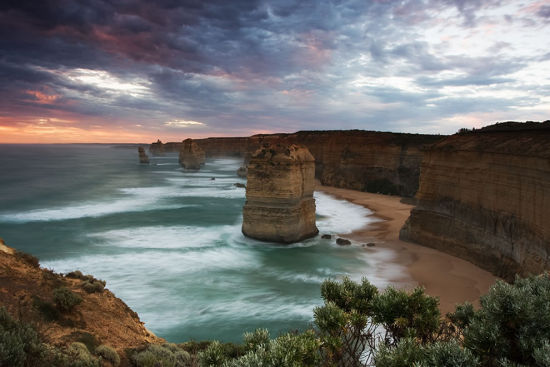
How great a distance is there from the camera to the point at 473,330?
443 cm

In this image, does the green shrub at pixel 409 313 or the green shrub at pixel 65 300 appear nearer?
the green shrub at pixel 409 313

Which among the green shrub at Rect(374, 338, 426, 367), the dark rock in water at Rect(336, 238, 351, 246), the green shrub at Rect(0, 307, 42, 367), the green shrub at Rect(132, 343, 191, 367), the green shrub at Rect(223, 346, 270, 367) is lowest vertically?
the dark rock in water at Rect(336, 238, 351, 246)

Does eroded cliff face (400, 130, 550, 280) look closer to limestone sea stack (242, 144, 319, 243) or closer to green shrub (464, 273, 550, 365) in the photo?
limestone sea stack (242, 144, 319, 243)

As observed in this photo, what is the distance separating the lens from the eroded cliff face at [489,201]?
1284cm

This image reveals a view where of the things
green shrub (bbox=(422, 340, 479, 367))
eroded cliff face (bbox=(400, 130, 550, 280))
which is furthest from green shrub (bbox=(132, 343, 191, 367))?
eroded cliff face (bbox=(400, 130, 550, 280))

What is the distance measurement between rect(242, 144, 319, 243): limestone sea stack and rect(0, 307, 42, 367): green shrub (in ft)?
50.3

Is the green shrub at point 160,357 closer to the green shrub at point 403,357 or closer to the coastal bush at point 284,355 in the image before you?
the coastal bush at point 284,355

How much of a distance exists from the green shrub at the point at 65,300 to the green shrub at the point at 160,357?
2.14 m

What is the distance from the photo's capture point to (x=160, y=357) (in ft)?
21.9

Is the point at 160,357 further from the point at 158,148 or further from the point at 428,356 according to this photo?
the point at 158,148

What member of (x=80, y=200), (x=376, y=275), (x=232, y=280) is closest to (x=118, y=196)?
(x=80, y=200)

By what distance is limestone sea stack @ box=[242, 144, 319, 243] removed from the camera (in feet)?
66.4

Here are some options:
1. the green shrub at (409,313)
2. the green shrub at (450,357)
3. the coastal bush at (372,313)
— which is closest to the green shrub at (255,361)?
the coastal bush at (372,313)

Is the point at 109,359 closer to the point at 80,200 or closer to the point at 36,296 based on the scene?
the point at 36,296
